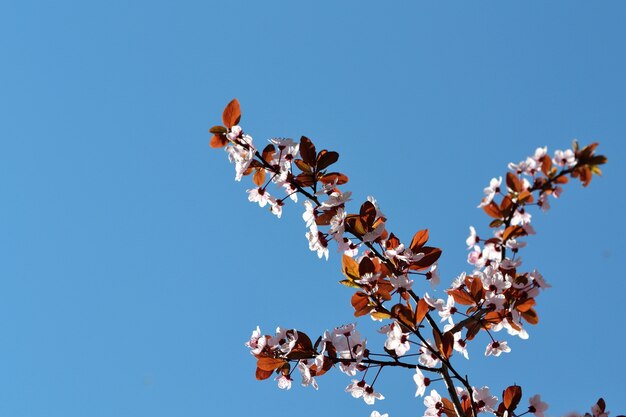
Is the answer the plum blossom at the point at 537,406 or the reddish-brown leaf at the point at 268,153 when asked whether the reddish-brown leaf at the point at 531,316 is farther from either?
the reddish-brown leaf at the point at 268,153

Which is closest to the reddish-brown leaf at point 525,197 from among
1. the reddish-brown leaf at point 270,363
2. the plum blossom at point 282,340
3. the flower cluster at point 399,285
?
the flower cluster at point 399,285

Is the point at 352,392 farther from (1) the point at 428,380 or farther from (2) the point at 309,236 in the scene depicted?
(2) the point at 309,236

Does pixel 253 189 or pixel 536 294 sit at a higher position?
pixel 253 189

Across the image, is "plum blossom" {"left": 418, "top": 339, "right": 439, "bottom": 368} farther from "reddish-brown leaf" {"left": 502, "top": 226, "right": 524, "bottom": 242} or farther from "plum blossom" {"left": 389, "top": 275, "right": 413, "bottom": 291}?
"reddish-brown leaf" {"left": 502, "top": 226, "right": 524, "bottom": 242}

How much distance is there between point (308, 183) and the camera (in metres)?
3.11

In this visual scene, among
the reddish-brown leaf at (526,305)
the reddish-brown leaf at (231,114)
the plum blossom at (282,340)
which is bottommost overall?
the plum blossom at (282,340)

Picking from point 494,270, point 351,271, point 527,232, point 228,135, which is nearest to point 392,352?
point 351,271

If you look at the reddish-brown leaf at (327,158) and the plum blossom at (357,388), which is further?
the reddish-brown leaf at (327,158)

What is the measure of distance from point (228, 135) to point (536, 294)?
1.58 m

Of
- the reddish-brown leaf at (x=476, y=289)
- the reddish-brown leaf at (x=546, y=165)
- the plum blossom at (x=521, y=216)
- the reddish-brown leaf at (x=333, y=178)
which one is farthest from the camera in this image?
the reddish-brown leaf at (x=333, y=178)

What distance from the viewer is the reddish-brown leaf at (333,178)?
10.4ft

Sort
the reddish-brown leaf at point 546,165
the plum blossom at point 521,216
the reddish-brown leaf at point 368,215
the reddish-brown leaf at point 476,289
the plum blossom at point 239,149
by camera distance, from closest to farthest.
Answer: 1. the reddish-brown leaf at point 546,165
2. the plum blossom at point 521,216
3. the reddish-brown leaf at point 476,289
4. the reddish-brown leaf at point 368,215
5. the plum blossom at point 239,149

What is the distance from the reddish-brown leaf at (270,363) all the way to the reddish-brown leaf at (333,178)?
886mm

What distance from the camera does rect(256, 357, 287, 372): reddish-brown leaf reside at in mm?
2943
